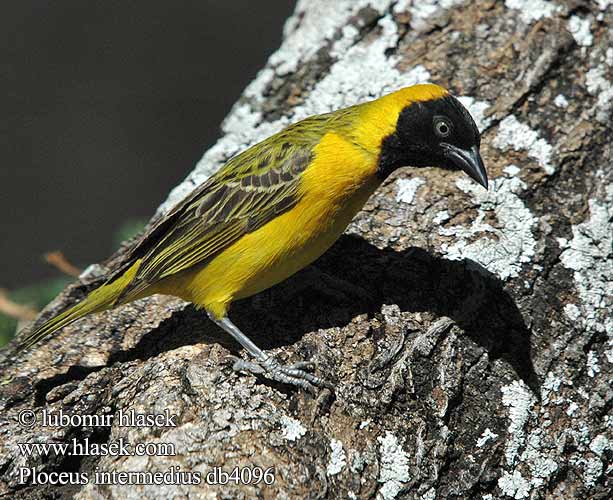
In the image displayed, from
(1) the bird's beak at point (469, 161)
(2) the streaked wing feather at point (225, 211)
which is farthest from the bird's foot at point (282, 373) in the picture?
(1) the bird's beak at point (469, 161)

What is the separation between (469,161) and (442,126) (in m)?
0.21

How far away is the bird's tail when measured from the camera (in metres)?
3.79

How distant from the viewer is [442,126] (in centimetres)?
387

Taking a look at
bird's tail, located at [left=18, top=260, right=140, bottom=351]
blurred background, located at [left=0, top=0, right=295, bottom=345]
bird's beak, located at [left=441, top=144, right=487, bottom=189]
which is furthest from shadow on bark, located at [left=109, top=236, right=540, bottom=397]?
blurred background, located at [left=0, top=0, right=295, bottom=345]

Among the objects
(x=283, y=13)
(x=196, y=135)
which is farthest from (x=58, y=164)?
(x=283, y=13)

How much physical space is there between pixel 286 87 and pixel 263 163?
3.26ft

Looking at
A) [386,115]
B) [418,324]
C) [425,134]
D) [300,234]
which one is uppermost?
[386,115]

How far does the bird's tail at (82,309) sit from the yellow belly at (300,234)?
0.27 m

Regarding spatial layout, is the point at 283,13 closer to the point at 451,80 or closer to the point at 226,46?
the point at 226,46

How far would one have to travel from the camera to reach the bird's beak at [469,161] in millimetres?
3838

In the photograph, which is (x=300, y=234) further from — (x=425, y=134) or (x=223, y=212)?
(x=425, y=134)

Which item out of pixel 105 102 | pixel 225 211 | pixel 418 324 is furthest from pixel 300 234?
pixel 105 102

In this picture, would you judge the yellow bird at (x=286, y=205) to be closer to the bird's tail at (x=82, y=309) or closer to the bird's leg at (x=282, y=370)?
the bird's tail at (x=82, y=309)

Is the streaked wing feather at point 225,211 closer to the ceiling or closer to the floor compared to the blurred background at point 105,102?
closer to the floor
